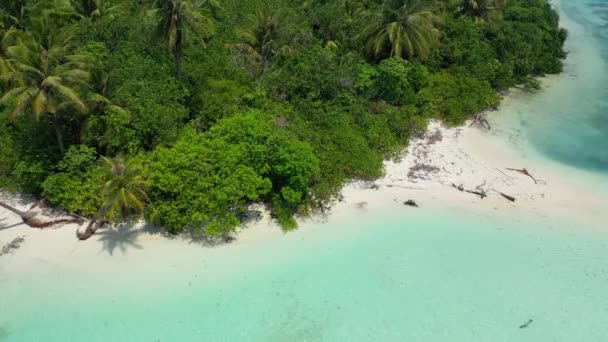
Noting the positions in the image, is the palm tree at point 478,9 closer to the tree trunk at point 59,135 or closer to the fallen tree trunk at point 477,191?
the fallen tree trunk at point 477,191

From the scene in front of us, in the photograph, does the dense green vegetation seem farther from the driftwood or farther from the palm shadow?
the driftwood

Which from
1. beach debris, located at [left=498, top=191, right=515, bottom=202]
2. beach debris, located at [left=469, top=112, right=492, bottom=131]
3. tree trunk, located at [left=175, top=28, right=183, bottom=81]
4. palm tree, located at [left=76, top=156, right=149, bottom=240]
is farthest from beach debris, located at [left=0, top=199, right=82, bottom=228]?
beach debris, located at [left=469, top=112, right=492, bottom=131]

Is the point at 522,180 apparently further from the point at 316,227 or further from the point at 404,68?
the point at 316,227

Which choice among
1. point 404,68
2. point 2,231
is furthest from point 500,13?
point 2,231

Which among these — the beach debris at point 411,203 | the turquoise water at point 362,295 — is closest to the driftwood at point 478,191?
→ the turquoise water at point 362,295

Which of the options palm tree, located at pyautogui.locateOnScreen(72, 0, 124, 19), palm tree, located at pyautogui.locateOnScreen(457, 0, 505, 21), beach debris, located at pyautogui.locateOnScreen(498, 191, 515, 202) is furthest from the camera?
palm tree, located at pyautogui.locateOnScreen(457, 0, 505, 21)

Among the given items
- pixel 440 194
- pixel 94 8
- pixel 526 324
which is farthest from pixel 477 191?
pixel 94 8
